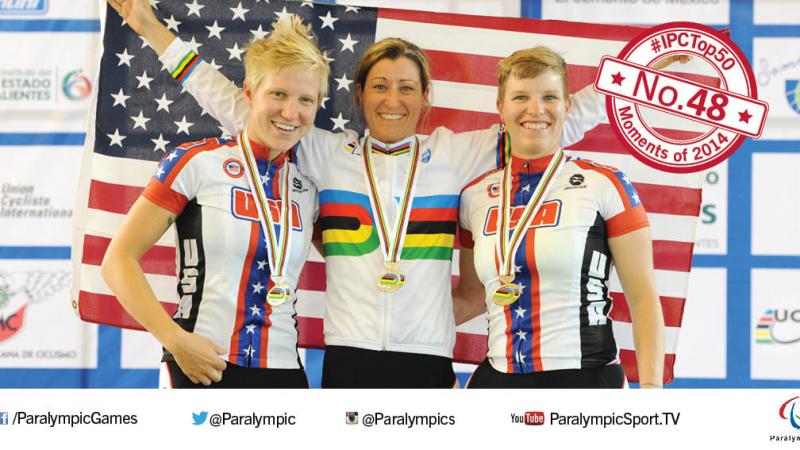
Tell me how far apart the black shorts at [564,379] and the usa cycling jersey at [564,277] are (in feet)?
0.06

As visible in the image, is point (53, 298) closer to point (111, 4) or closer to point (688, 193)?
point (111, 4)

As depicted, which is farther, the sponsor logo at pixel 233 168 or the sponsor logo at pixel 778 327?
the sponsor logo at pixel 778 327

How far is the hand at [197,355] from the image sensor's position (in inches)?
93.0

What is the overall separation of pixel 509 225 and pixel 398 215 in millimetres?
358

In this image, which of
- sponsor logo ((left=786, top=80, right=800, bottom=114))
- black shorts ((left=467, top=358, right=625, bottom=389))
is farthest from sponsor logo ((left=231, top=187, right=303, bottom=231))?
sponsor logo ((left=786, top=80, right=800, bottom=114))

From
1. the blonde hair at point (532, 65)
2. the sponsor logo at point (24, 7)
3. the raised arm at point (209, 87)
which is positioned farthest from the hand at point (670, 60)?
the sponsor logo at point (24, 7)

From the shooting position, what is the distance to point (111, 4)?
314 cm

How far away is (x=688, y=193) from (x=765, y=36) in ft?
3.42

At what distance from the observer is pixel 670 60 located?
3.34 m

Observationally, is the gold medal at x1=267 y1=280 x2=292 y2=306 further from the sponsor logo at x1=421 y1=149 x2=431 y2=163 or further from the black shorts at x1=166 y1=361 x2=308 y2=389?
the sponsor logo at x1=421 y1=149 x2=431 y2=163

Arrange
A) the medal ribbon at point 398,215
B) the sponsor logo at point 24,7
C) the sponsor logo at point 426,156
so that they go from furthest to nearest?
the sponsor logo at point 24,7 → the sponsor logo at point 426,156 → the medal ribbon at point 398,215
